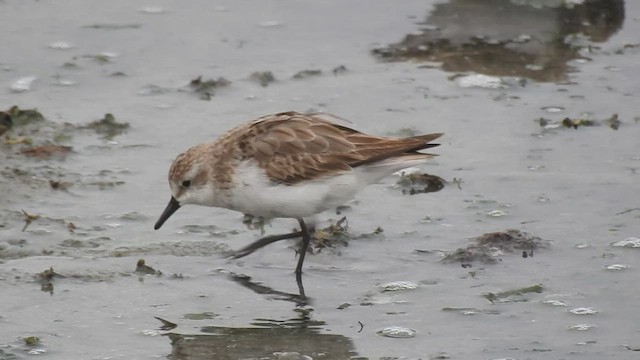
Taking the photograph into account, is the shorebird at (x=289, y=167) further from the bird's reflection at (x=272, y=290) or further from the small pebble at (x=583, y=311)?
the small pebble at (x=583, y=311)

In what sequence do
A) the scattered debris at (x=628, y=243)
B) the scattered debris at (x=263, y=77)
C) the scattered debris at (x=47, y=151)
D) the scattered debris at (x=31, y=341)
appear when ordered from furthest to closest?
the scattered debris at (x=263, y=77)
the scattered debris at (x=47, y=151)
the scattered debris at (x=628, y=243)
the scattered debris at (x=31, y=341)

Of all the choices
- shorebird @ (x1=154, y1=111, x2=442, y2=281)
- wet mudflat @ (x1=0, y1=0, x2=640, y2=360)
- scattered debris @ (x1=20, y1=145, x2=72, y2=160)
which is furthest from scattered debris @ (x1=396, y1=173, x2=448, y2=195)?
scattered debris @ (x1=20, y1=145, x2=72, y2=160)

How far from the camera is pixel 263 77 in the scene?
10352 millimetres

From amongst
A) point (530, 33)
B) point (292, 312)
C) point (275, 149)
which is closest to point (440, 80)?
point (530, 33)

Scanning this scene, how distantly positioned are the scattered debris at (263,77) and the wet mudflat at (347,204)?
0.17 ft

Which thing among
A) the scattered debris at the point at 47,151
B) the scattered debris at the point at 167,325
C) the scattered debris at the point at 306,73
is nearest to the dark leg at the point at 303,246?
the scattered debris at the point at 167,325

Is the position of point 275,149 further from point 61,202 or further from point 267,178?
point 61,202

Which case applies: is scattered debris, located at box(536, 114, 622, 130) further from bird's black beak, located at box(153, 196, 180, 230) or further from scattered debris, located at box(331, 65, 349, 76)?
bird's black beak, located at box(153, 196, 180, 230)

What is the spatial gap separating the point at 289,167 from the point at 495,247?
129 cm

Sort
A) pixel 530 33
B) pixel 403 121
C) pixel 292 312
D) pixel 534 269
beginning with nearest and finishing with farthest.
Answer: pixel 292 312 → pixel 534 269 → pixel 403 121 → pixel 530 33

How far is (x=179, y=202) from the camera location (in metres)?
7.59

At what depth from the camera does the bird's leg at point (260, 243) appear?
24.5 ft

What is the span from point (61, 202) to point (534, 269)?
3.00 metres

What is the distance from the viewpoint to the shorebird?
7273 millimetres
